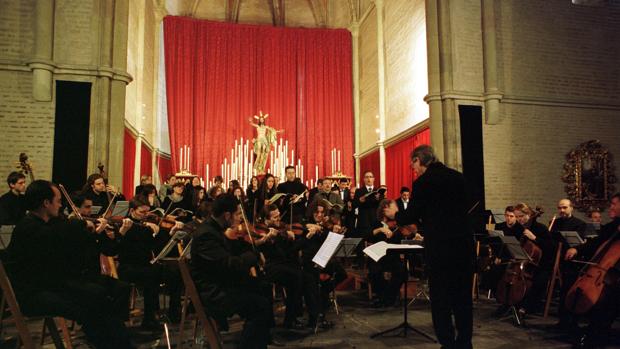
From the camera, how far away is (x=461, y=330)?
3791mm

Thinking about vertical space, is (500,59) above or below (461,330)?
above

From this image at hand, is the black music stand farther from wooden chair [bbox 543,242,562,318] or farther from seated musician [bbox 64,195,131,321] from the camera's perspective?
seated musician [bbox 64,195,131,321]

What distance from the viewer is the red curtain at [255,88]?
1603 centimetres

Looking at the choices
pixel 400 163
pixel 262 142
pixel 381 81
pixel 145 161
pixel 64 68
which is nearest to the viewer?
pixel 64 68

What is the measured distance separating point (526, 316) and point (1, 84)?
30.6ft

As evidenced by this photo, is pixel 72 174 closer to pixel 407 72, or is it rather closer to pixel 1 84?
pixel 1 84

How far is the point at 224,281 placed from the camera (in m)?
3.79

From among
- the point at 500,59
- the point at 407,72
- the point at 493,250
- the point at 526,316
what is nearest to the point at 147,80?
the point at 407,72

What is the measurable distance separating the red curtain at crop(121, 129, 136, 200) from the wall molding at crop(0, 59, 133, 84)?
2.28m

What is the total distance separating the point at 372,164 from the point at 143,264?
11.1 metres

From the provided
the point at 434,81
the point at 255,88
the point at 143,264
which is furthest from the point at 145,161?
the point at 143,264

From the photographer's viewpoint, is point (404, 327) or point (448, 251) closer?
point (448, 251)

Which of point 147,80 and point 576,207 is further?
point 147,80

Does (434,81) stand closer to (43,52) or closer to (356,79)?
(356,79)
